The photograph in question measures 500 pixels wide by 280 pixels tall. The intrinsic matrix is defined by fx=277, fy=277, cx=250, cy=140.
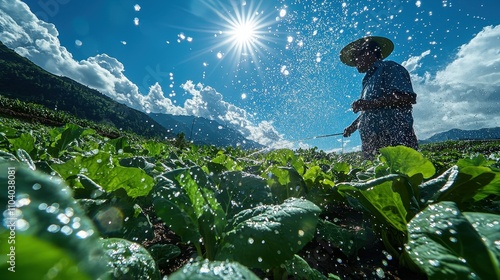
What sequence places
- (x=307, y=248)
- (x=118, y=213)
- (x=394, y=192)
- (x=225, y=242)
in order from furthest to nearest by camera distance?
(x=307, y=248) < (x=394, y=192) < (x=118, y=213) < (x=225, y=242)

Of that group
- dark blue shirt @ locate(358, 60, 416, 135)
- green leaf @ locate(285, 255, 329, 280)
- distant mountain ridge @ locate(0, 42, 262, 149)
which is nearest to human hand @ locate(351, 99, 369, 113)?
dark blue shirt @ locate(358, 60, 416, 135)

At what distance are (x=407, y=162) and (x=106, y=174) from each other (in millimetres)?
1444

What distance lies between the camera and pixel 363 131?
31.9 feet

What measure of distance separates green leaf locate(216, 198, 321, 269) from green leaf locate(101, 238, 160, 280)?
215 mm

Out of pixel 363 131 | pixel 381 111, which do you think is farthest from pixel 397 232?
pixel 363 131

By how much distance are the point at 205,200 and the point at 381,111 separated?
9114mm

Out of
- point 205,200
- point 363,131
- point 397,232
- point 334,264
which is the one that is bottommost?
point 334,264

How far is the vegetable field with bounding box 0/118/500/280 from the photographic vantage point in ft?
1.14

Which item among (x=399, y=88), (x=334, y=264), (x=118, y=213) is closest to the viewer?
(x=118, y=213)

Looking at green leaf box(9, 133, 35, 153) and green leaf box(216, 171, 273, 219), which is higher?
green leaf box(9, 133, 35, 153)

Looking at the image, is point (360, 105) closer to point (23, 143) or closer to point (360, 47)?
point (360, 47)

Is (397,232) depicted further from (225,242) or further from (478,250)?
(225,242)

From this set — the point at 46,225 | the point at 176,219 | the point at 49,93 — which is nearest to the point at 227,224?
the point at 176,219

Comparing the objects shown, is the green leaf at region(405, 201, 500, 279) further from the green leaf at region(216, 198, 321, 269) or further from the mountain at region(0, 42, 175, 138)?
the mountain at region(0, 42, 175, 138)
